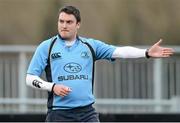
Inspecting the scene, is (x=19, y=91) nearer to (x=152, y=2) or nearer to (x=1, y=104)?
(x=1, y=104)

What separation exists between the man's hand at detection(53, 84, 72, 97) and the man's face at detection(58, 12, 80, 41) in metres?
0.45

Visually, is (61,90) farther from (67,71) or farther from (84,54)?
(84,54)

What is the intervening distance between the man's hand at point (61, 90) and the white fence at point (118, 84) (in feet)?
24.5

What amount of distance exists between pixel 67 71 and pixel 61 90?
0.73ft

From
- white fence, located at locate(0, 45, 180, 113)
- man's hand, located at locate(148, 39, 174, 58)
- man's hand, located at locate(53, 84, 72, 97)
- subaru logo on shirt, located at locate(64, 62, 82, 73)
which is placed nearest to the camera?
man's hand, located at locate(53, 84, 72, 97)

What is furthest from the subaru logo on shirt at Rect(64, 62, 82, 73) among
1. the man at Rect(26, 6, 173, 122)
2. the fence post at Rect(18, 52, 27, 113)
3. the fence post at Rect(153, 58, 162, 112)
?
the fence post at Rect(18, 52, 27, 113)

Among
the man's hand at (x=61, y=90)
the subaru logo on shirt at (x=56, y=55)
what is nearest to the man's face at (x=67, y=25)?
the subaru logo on shirt at (x=56, y=55)

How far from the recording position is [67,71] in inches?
278

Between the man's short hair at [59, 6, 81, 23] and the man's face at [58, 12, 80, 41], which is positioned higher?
the man's short hair at [59, 6, 81, 23]

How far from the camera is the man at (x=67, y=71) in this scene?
7066 millimetres

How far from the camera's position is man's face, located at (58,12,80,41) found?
7.11 metres

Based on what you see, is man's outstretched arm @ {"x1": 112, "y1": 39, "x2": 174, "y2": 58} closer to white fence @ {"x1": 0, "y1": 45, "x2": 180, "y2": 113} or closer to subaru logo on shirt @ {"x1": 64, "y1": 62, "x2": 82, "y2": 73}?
subaru logo on shirt @ {"x1": 64, "y1": 62, "x2": 82, "y2": 73}

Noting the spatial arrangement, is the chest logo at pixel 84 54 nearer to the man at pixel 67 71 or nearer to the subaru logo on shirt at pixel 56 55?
the man at pixel 67 71

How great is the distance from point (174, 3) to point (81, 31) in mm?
1950
